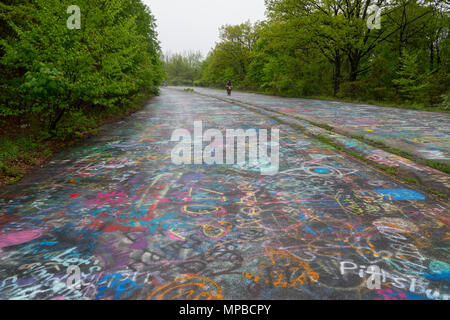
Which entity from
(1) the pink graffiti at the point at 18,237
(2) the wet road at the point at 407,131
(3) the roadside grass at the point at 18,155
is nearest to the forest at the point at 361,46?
(2) the wet road at the point at 407,131

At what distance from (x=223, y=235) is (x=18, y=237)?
2.43m

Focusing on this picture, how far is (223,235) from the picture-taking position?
312 cm

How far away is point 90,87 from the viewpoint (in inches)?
281

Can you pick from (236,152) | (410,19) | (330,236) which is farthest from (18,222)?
(410,19)

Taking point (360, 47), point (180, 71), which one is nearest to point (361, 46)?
point (360, 47)

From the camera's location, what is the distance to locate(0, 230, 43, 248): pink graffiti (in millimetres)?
3092

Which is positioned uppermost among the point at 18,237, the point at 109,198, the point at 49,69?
the point at 49,69

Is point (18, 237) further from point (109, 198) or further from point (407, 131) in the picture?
point (407, 131)

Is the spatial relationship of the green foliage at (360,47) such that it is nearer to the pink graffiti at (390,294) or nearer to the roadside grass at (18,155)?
the pink graffiti at (390,294)

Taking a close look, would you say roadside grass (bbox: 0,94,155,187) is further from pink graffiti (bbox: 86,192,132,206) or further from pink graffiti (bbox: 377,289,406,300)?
pink graffiti (bbox: 377,289,406,300)

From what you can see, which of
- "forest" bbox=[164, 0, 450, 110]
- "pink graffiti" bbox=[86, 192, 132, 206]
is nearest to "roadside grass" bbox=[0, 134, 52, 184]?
"pink graffiti" bbox=[86, 192, 132, 206]

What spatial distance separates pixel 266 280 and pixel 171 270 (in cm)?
87

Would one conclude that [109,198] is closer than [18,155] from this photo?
Yes
